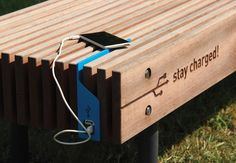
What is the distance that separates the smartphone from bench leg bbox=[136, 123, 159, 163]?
0.41m

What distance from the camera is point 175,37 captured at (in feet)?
8.96

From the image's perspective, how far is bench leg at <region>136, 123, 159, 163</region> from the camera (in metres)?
2.84

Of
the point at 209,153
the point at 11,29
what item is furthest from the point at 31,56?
the point at 209,153

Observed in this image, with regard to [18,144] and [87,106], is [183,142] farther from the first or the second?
[87,106]

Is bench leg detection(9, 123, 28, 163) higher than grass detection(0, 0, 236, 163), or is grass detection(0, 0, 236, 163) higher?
bench leg detection(9, 123, 28, 163)

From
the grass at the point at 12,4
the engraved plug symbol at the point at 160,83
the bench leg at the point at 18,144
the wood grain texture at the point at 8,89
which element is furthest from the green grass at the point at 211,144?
the grass at the point at 12,4

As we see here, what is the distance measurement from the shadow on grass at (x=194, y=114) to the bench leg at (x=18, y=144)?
72 centimetres

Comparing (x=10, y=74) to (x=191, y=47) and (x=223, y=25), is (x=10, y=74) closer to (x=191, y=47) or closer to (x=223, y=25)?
(x=191, y=47)

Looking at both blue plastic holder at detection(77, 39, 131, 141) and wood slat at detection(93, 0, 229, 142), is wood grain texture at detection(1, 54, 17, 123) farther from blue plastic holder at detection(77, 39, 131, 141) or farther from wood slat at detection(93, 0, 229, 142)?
wood slat at detection(93, 0, 229, 142)

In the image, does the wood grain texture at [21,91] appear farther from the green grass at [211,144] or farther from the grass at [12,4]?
the grass at [12,4]

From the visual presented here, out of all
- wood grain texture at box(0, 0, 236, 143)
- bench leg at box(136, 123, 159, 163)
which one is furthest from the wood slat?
bench leg at box(136, 123, 159, 163)

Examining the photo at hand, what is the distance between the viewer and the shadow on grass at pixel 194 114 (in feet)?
12.0

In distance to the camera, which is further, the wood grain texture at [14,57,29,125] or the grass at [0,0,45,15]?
the grass at [0,0,45,15]

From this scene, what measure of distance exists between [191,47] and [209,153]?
90 cm
